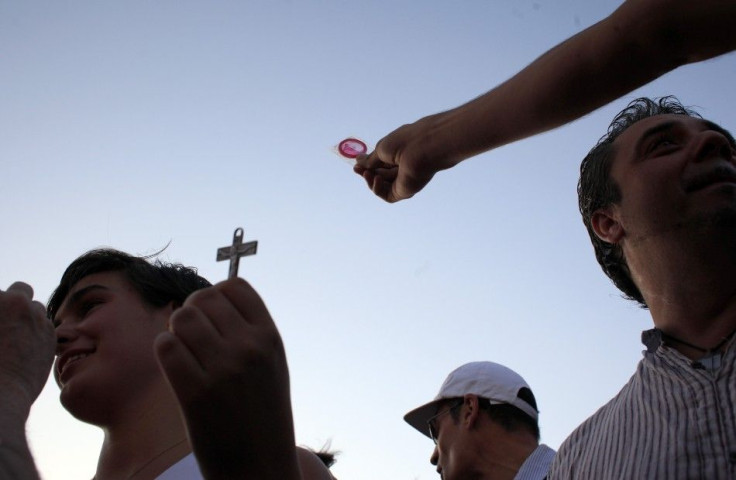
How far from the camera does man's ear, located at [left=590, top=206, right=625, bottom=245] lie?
2.31 m

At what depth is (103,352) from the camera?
89.4 inches

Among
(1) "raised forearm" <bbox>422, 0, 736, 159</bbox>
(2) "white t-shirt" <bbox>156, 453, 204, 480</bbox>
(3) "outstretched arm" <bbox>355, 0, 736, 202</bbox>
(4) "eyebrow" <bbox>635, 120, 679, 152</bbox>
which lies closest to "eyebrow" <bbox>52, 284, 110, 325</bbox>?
(2) "white t-shirt" <bbox>156, 453, 204, 480</bbox>

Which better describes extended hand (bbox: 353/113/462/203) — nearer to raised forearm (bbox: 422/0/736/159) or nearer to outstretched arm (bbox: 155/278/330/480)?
raised forearm (bbox: 422/0/736/159)

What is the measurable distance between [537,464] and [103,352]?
2.11m

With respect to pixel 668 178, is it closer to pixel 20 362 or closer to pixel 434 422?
pixel 20 362

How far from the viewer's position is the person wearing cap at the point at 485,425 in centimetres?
353

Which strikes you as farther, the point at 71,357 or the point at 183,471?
the point at 71,357

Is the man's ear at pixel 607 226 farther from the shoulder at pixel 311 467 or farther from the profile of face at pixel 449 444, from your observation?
the profile of face at pixel 449 444

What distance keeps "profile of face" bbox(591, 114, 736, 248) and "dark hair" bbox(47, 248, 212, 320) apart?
5.15 feet

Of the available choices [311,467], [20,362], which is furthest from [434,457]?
[20,362]

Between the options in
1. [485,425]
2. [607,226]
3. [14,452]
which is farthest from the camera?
[485,425]

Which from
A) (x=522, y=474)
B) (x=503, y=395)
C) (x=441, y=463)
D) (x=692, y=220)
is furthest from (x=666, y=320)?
(x=441, y=463)

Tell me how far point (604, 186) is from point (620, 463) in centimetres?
100

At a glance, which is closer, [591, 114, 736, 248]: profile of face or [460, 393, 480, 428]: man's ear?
[591, 114, 736, 248]: profile of face
